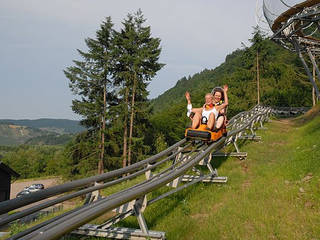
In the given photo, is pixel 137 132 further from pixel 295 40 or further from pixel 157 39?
pixel 295 40

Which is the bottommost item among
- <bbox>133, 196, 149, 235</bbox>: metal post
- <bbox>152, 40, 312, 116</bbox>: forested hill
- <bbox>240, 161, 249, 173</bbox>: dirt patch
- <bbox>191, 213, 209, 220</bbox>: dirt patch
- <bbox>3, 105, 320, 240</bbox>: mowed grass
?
<bbox>191, 213, 209, 220</bbox>: dirt patch

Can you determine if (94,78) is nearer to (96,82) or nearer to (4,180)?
(96,82)

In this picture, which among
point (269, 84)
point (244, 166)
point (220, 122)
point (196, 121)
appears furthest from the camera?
point (269, 84)

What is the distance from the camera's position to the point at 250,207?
15.6ft

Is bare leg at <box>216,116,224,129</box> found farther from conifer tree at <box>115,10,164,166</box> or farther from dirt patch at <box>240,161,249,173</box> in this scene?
conifer tree at <box>115,10,164,166</box>

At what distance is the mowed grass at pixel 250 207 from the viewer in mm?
3947

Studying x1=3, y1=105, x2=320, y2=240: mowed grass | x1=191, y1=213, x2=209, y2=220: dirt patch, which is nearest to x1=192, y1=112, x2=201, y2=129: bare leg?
x1=3, y1=105, x2=320, y2=240: mowed grass

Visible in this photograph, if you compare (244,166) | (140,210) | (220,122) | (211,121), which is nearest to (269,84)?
(244,166)

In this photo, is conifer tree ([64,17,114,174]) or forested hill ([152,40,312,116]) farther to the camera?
forested hill ([152,40,312,116])

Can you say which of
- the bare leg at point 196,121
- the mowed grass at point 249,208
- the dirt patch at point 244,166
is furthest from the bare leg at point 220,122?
the dirt patch at point 244,166

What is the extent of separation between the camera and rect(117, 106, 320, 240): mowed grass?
395cm

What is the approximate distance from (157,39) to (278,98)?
21.3 meters

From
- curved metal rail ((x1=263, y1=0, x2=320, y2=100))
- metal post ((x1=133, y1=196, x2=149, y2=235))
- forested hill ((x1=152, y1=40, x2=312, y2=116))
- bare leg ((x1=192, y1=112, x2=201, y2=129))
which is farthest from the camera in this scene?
forested hill ((x1=152, y1=40, x2=312, y2=116))

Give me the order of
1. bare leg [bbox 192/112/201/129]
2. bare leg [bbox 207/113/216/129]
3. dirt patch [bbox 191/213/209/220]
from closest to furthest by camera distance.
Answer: dirt patch [bbox 191/213/209/220] < bare leg [bbox 207/113/216/129] < bare leg [bbox 192/112/201/129]
